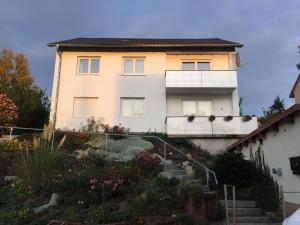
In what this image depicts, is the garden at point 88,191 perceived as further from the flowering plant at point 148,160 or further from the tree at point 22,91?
Answer: the tree at point 22,91

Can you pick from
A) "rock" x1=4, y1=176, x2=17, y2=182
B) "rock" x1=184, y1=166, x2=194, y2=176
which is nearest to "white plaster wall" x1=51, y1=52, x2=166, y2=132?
"rock" x1=184, y1=166, x2=194, y2=176

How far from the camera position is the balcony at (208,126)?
23016 mm

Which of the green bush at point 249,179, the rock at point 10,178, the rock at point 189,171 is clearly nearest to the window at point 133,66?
the rock at point 189,171

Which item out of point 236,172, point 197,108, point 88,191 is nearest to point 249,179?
point 236,172

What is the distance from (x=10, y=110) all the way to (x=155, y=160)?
11.9 metres

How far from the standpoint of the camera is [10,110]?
72.4ft

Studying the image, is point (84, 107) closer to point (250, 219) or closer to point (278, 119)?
point (278, 119)

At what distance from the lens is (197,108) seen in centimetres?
2531

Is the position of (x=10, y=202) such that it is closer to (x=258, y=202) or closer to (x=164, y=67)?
(x=258, y=202)

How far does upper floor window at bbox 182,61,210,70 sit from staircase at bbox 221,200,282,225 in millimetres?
15390

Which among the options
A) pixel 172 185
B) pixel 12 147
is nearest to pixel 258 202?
pixel 172 185

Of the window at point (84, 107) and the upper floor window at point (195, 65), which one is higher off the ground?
the upper floor window at point (195, 65)

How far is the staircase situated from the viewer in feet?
35.4

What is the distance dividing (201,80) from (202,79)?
4.0 inches
